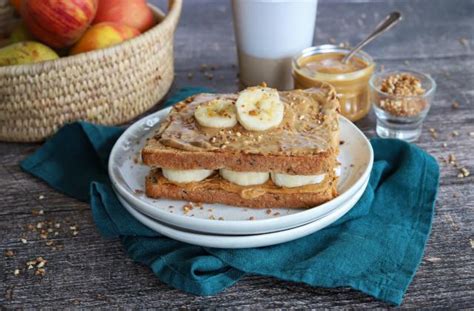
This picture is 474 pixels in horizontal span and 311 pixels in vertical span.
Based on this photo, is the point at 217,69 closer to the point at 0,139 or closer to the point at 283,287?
the point at 0,139

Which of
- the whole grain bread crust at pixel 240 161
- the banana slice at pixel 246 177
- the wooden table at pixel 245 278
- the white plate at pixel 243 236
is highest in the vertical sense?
the whole grain bread crust at pixel 240 161

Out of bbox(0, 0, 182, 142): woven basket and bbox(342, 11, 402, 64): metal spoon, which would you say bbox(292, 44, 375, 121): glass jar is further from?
bbox(0, 0, 182, 142): woven basket

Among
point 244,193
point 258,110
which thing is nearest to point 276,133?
point 258,110

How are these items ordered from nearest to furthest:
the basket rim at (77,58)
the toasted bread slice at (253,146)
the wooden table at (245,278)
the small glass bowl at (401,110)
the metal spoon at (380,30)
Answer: the wooden table at (245,278)
the toasted bread slice at (253,146)
the basket rim at (77,58)
the small glass bowl at (401,110)
the metal spoon at (380,30)

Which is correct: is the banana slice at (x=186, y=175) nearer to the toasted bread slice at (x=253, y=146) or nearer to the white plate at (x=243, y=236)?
the toasted bread slice at (x=253, y=146)

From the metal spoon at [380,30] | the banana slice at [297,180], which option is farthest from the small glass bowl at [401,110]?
the banana slice at [297,180]

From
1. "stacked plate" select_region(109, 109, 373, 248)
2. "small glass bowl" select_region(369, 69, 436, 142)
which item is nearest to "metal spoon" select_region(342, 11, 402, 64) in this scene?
"small glass bowl" select_region(369, 69, 436, 142)

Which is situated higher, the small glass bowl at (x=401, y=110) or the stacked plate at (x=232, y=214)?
the stacked plate at (x=232, y=214)
